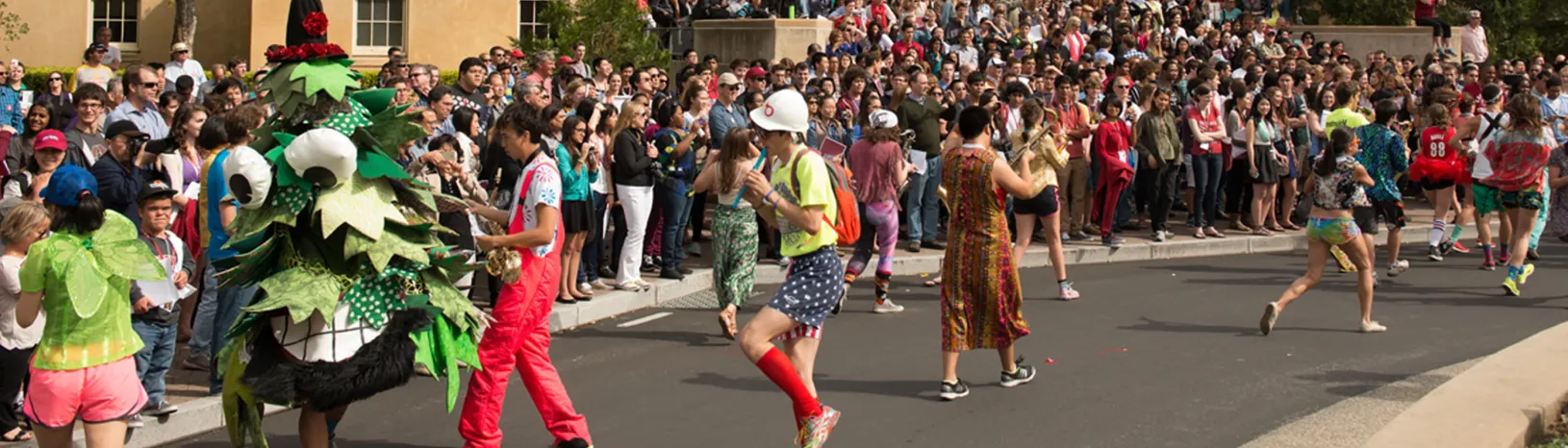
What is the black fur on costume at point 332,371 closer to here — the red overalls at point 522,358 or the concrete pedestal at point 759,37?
the red overalls at point 522,358

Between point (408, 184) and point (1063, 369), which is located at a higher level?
point (408, 184)

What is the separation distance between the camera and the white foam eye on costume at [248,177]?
564cm

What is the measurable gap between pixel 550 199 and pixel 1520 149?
30.8 ft

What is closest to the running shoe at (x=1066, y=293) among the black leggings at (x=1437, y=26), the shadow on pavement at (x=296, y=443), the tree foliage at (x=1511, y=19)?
the shadow on pavement at (x=296, y=443)

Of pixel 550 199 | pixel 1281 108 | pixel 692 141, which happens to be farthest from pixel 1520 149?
pixel 550 199

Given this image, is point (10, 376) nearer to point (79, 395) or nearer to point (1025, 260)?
point (79, 395)

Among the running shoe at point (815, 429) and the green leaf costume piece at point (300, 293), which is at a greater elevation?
the green leaf costume piece at point (300, 293)

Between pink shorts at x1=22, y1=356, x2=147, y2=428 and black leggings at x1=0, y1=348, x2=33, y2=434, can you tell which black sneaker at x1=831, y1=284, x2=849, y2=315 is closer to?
black leggings at x1=0, y1=348, x2=33, y2=434

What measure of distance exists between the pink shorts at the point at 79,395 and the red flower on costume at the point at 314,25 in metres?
1.45

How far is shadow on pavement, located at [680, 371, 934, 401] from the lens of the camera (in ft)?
28.7

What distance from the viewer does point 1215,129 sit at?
16.5 m

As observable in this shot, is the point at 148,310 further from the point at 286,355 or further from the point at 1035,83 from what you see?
the point at 1035,83

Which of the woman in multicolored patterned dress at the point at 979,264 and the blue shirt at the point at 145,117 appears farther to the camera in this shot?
the blue shirt at the point at 145,117

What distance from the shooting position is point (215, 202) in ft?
A: 26.7
